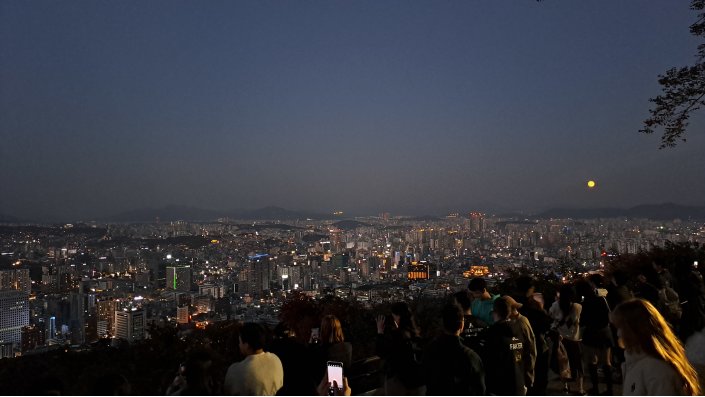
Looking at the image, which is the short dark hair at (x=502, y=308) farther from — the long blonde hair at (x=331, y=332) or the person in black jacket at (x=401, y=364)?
the long blonde hair at (x=331, y=332)

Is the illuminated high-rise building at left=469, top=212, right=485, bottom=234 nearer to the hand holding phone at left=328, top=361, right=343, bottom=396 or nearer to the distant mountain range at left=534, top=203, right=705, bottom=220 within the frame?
the distant mountain range at left=534, top=203, right=705, bottom=220

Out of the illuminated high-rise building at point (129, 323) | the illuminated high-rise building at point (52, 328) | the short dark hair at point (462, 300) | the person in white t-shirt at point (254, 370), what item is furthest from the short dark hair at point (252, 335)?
the illuminated high-rise building at point (52, 328)

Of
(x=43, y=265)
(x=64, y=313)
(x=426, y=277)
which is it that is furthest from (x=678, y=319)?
(x=43, y=265)

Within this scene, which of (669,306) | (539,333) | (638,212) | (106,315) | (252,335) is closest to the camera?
(252,335)

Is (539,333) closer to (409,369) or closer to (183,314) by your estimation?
(409,369)

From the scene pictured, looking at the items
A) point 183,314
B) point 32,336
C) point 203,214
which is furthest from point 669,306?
point 203,214
